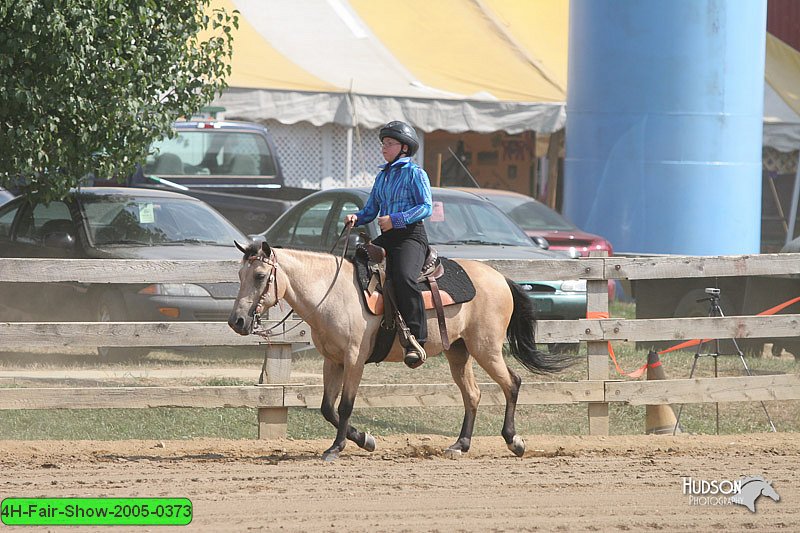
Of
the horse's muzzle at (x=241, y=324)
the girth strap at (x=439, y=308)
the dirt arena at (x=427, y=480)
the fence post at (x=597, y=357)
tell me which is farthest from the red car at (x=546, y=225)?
the horse's muzzle at (x=241, y=324)

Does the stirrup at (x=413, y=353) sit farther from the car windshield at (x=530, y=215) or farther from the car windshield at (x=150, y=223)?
the car windshield at (x=530, y=215)

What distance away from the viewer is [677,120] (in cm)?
1816

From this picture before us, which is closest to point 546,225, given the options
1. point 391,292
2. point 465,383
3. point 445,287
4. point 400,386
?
point 400,386

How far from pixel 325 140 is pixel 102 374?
12.2m

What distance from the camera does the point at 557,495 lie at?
733 cm

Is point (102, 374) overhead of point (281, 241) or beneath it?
beneath

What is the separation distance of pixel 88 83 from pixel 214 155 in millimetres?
6899

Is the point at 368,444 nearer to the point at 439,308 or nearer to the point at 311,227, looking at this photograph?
the point at 439,308

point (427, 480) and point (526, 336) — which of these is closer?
point (427, 480)

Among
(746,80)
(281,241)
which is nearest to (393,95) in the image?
(746,80)

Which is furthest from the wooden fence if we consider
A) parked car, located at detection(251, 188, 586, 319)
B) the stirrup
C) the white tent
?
the white tent

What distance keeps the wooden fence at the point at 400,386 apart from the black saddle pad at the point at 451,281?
1033 millimetres

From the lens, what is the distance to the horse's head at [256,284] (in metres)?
7.64

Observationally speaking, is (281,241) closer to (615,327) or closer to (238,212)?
(238,212)
